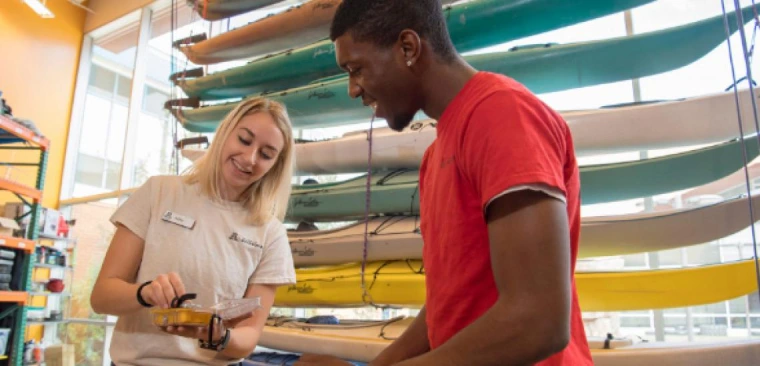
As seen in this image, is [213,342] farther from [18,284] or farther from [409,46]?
[18,284]

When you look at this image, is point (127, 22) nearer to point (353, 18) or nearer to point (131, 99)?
point (131, 99)

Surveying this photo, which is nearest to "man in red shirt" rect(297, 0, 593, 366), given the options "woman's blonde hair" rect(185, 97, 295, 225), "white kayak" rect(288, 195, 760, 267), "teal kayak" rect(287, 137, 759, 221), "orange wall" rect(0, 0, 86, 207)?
"woman's blonde hair" rect(185, 97, 295, 225)

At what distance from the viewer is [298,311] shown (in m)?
2.86

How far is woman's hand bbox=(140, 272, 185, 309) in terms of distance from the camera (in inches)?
36.9

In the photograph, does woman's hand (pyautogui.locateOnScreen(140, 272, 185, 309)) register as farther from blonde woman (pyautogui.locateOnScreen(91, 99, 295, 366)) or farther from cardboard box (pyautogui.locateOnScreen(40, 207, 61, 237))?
cardboard box (pyautogui.locateOnScreen(40, 207, 61, 237))

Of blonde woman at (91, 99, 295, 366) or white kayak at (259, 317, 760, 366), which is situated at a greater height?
blonde woman at (91, 99, 295, 366)

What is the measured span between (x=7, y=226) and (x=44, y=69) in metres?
3.04

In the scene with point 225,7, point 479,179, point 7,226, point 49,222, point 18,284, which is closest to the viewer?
point 479,179

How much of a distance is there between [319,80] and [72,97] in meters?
4.38

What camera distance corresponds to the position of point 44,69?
5371 mm

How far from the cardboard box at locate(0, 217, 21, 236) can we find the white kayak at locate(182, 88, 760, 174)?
84.1 inches

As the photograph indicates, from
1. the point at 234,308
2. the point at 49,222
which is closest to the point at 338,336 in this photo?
the point at 234,308

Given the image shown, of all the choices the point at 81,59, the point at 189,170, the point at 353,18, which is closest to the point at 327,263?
the point at 189,170

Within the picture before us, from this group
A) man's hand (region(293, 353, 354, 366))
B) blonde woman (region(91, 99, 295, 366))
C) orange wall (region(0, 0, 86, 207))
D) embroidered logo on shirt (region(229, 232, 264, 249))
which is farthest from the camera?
orange wall (region(0, 0, 86, 207))
